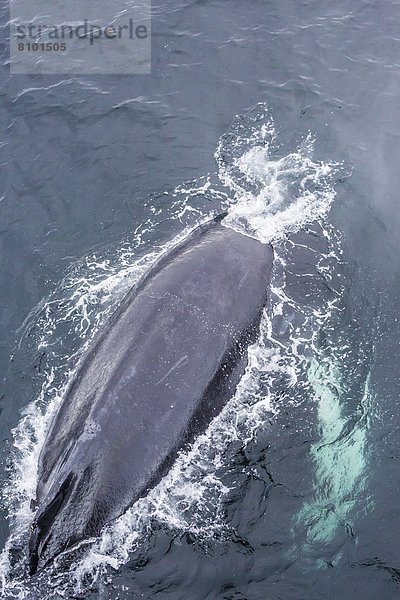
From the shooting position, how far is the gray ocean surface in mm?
14250

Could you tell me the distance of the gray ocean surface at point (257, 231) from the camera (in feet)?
46.8

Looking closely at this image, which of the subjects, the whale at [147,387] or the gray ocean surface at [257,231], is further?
the gray ocean surface at [257,231]

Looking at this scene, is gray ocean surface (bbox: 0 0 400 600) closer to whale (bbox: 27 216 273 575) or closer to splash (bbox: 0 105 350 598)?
splash (bbox: 0 105 350 598)

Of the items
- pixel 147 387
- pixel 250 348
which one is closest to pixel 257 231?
pixel 250 348

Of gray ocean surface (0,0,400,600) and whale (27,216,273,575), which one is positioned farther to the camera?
gray ocean surface (0,0,400,600)

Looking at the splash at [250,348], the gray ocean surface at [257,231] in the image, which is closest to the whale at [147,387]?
the splash at [250,348]

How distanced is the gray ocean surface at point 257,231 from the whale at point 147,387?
1.04 metres

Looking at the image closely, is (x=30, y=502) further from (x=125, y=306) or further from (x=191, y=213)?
(x=191, y=213)

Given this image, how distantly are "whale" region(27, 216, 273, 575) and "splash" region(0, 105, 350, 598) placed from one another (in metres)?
0.72

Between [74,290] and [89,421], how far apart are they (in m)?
6.86

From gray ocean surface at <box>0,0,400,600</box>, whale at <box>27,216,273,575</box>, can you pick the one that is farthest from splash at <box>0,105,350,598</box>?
whale at <box>27,216,273,575</box>

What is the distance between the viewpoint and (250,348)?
668 inches

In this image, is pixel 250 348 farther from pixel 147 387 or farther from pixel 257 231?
pixel 257 231

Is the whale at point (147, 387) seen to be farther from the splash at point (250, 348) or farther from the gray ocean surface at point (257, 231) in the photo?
the gray ocean surface at point (257, 231)
